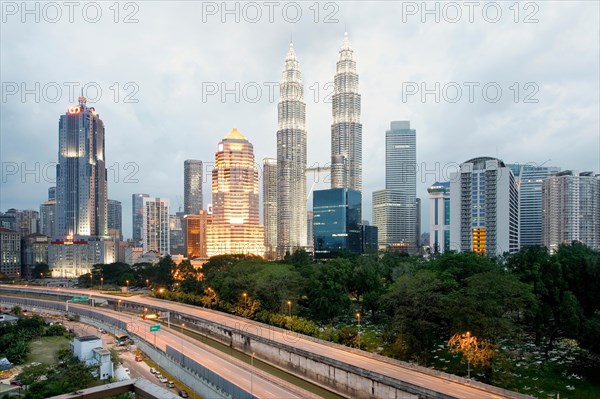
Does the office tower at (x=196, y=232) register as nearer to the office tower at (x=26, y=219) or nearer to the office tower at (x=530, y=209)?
the office tower at (x=26, y=219)

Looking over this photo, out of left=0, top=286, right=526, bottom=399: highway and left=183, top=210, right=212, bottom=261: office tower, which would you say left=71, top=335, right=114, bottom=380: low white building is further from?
left=183, top=210, right=212, bottom=261: office tower

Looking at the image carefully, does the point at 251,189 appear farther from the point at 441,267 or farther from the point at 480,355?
the point at 480,355

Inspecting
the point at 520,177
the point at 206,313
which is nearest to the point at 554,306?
the point at 206,313

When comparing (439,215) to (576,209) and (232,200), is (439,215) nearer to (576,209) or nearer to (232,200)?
(576,209)

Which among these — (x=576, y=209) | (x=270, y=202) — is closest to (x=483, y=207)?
(x=576, y=209)

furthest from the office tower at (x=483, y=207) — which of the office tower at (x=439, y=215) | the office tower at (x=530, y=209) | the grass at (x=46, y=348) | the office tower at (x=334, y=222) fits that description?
the grass at (x=46, y=348)

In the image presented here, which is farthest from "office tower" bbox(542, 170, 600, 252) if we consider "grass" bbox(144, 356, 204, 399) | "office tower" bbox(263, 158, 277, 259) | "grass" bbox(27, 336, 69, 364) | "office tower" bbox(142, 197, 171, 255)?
"office tower" bbox(142, 197, 171, 255)
